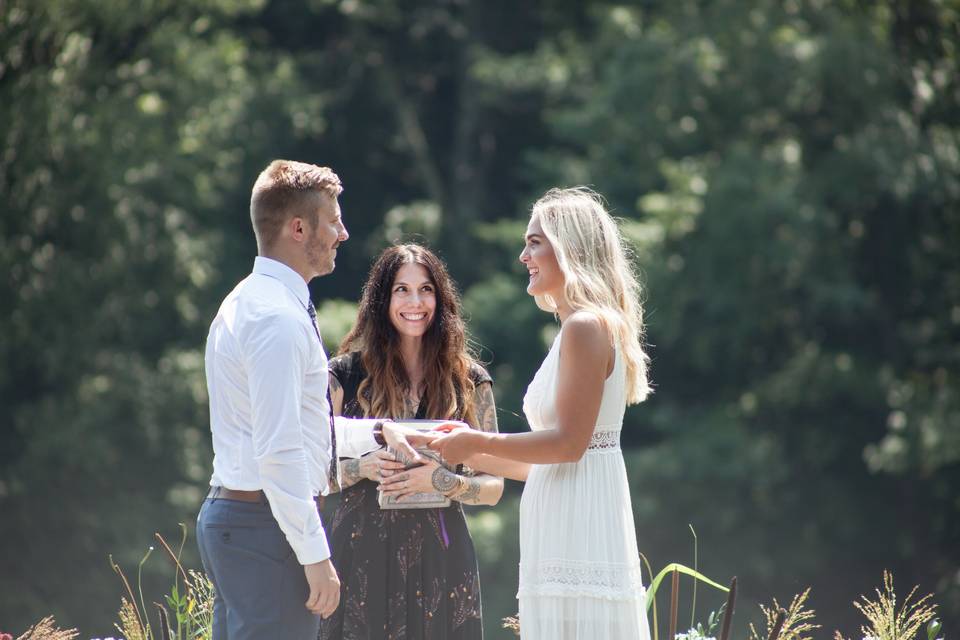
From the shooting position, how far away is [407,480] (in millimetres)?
3824

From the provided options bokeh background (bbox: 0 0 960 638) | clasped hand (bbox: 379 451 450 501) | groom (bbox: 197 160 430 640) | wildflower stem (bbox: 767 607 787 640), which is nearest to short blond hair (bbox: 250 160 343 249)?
groom (bbox: 197 160 430 640)

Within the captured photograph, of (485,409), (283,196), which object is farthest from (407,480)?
(283,196)

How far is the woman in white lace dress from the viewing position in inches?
135

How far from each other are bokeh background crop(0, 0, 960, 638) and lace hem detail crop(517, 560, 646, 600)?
11.0 metres

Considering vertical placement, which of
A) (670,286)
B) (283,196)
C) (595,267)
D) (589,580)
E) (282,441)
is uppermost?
(670,286)

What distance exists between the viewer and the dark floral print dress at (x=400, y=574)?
3.92 m

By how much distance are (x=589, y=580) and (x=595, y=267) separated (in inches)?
30.5

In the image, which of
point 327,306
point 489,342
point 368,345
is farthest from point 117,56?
point 368,345

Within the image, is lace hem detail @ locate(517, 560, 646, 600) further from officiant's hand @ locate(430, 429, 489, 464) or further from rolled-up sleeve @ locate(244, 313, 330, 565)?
rolled-up sleeve @ locate(244, 313, 330, 565)

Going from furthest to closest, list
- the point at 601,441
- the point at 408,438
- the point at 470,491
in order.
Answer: the point at 470,491
the point at 408,438
the point at 601,441

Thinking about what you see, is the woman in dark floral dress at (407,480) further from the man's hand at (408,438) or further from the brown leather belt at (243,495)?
the brown leather belt at (243,495)

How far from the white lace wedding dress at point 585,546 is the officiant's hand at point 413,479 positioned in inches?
14.1

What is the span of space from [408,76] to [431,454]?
58.6 ft

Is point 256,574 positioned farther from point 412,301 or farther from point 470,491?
point 412,301
